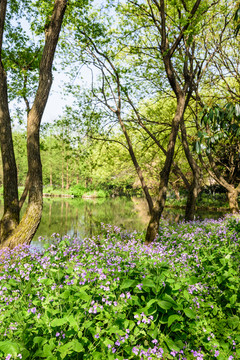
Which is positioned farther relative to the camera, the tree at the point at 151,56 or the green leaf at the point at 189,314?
the tree at the point at 151,56

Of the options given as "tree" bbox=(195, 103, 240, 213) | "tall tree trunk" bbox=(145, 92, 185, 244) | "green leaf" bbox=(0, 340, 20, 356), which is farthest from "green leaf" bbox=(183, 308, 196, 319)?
"tall tree trunk" bbox=(145, 92, 185, 244)

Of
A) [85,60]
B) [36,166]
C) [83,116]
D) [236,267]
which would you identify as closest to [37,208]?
[36,166]

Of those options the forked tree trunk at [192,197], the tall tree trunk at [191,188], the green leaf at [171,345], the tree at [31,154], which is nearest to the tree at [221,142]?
the tall tree trunk at [191,188]

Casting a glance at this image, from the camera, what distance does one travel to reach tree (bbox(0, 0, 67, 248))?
587 centimetres

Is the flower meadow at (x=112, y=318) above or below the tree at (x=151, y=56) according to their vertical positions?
below

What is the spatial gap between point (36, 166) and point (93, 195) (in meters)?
45.6

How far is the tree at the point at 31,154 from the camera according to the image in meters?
5.87

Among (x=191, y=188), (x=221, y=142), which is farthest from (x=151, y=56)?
(x=221, y=142)

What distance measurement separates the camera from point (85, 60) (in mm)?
10680

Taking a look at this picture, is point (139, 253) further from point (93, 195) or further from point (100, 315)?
point (93, 195)

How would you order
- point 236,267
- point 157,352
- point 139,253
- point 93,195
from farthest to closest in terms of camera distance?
point 93,195 → point 139,253 → point 236,267 → point 157,352

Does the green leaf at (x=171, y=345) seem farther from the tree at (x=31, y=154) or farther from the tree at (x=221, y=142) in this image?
the tree at (x=31, y=154)

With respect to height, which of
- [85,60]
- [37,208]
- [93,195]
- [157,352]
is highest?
[85,60]

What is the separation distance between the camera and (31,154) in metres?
6.07
